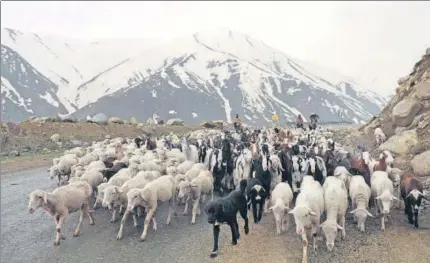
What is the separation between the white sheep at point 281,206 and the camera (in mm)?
12062

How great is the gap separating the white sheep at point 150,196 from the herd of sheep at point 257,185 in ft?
0.09

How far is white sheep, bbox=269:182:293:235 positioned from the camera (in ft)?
39.6

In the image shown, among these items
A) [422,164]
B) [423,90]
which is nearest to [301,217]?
[422,164]

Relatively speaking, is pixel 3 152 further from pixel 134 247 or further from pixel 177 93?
pixel 177 93

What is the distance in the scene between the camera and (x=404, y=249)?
35.5 feet

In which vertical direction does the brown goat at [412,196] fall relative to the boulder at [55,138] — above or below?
above

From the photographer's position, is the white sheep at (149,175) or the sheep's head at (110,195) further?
the white sheep at (149,175)

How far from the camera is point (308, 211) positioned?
35.0 feet

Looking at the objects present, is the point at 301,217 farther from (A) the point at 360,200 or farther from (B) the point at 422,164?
(B) the point at 422,164

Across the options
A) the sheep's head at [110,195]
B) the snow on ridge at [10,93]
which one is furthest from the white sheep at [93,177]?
the snow on ridge at [10,93]

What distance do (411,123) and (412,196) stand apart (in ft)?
38.1

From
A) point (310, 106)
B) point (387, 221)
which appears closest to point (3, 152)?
point (387, 221)

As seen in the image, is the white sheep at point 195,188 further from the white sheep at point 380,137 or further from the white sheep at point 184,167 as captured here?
the white sheep at point 380,137

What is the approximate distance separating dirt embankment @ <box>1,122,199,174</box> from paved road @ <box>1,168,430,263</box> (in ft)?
51.5
